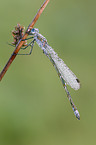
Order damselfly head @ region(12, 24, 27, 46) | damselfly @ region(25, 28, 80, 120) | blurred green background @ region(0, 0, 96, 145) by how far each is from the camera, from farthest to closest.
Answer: blurred green background @ region(0, 0, 96, 145), damselfly @ region(25, 28, 80, 120), damselfly head @ region(12, 24, 27, 46)

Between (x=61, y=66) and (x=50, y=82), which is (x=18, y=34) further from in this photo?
(x=50, y=82)

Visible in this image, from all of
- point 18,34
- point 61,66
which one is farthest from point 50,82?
point 18,34

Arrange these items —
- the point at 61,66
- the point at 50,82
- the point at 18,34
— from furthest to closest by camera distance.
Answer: the point at 50,82, the point at 61,66, the point at 18,34

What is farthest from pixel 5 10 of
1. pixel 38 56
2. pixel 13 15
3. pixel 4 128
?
pixel 4 128

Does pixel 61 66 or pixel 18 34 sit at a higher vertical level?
pixel 61 66

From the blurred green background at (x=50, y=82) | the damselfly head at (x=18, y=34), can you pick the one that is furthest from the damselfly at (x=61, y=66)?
the blurred green background at (x=50, y=82)

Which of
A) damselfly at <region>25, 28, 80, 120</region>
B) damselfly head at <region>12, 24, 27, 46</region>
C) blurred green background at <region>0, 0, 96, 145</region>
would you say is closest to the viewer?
damselfly head at <region>12, 24, 27, 46</region>

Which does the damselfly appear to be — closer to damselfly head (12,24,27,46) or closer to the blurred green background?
damselfly head (12,24,27,46)

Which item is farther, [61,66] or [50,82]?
[50,82]

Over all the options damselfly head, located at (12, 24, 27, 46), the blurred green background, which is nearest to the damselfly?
damselfly head, located at (12, 24, 27, 46)
